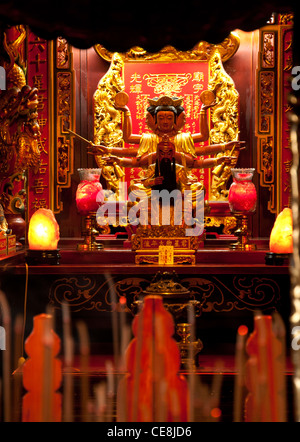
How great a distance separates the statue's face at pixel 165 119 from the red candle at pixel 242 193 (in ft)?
2.69

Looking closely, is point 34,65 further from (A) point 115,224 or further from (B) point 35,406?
(B) point 35,406

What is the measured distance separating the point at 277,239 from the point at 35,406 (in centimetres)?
238

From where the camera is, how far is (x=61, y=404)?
9.37ft

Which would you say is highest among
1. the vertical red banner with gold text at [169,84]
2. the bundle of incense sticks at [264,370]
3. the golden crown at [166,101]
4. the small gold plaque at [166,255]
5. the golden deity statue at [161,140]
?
the vertical red banner with gold text at [169,84]

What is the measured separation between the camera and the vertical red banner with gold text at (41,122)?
6.14m

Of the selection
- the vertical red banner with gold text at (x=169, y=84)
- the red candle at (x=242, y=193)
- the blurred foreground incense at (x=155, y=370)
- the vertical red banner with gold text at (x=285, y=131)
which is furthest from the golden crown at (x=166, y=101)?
the blurred foreground incense at (x=155, y=370)

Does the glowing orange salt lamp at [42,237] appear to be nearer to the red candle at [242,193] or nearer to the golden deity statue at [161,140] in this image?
the golden deity statue at [161,140]

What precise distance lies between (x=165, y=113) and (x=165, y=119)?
51 mm

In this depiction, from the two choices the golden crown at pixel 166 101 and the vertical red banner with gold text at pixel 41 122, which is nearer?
the golden crown at pixel 166 101

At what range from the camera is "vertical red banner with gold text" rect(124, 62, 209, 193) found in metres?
6.37

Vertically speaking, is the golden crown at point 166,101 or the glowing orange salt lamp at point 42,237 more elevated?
the golden crown at point 166,101

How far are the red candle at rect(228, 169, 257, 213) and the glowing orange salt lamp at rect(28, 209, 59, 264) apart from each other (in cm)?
147

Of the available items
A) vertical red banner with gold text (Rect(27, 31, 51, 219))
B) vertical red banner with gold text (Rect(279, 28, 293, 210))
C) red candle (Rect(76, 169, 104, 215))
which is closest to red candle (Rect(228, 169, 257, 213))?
red candle (Rect(76, 169, 104, 215))

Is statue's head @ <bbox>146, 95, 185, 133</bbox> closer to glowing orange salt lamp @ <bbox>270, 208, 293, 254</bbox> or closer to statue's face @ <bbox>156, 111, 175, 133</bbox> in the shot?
statue's face @ <bbox>156, 111, 175, 133</bbox>
